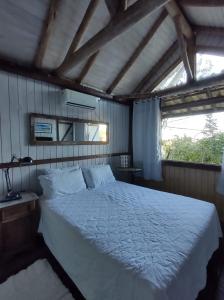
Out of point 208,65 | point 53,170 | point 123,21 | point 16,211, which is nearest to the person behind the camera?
point 123,21

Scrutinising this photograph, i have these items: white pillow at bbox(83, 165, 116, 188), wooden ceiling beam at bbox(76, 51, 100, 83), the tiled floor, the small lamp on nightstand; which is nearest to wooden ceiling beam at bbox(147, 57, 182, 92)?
wooden ceiling beam at bbox(76, 51, 100, 83)

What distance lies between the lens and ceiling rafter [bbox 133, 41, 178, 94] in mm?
2966

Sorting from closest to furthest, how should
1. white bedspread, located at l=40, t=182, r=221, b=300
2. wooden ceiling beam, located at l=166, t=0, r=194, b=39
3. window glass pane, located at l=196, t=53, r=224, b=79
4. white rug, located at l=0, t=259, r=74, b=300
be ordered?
1. white bedspread, located at l=40, t=182, r=221, b=300
2. white rug, located at l=0, t=259, r=74, b=300
3. wooden ceiling beam, located at l=166, t=0, r=194, b=39
4. window glass pane, located at l=196, t=53, r=224, b=79

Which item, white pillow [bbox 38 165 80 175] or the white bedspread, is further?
white pillow [bbox 38 165 80 175]

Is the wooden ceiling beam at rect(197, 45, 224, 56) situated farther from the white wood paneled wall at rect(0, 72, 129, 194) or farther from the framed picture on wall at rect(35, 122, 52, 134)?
the framed picture on wall at rect(35, 122, 52, 134)

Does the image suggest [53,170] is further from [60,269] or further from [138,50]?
[138,50]

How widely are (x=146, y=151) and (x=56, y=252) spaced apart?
8.15 feet

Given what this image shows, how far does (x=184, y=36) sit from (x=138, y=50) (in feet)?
2.34

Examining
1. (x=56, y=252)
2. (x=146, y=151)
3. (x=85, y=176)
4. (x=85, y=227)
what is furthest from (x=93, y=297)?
(x=146, y=151)

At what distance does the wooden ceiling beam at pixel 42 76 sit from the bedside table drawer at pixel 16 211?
1.73 metres

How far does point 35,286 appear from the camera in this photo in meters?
1.61

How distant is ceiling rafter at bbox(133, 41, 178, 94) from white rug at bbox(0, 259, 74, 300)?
3.47m

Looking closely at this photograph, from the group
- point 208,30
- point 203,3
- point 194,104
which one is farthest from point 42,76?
point 194,104

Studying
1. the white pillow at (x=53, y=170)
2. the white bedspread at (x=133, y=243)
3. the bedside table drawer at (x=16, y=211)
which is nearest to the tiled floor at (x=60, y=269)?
the white bedspread at (x=133, y=243)
